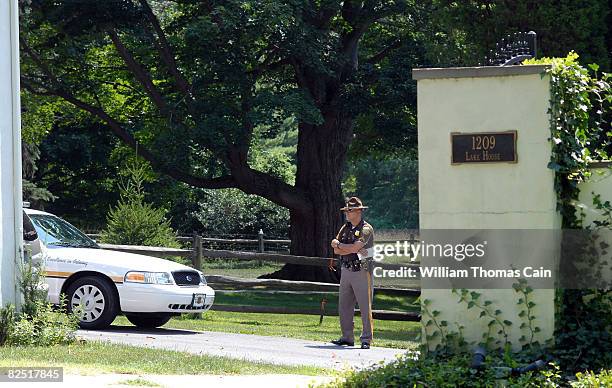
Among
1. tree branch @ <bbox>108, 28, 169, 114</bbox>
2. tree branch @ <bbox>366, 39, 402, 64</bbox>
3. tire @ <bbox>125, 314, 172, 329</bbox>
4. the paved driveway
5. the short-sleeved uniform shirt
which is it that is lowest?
the paved driveway

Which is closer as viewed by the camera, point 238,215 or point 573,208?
point 573,208

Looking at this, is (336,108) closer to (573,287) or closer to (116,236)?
(116,236)

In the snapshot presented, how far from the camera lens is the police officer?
46.0 feet

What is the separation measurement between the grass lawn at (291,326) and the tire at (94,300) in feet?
4.76

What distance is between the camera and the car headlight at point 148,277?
1488 cm

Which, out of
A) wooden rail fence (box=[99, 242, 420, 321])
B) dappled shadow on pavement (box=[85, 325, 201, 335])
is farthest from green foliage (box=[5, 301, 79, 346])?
wooden rail fence (box=[99, 242, 420, 321])

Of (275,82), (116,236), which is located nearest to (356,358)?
(116,236)

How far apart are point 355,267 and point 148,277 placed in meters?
3.02

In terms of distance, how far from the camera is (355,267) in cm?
1406

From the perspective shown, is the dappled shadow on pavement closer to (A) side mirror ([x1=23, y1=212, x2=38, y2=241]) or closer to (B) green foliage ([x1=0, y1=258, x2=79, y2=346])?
(A) side mirror ([x1=23, y1=212, x2=38, y2=241])

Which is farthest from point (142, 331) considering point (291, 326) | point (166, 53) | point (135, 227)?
point (166, 53)

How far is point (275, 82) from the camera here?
100 feet

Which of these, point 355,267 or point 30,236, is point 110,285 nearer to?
point 30,236

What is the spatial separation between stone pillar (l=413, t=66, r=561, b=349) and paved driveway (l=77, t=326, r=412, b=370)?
10.2 feet
